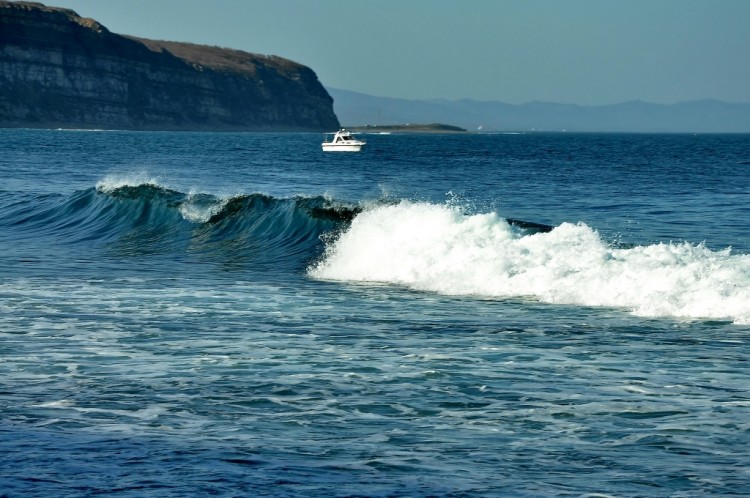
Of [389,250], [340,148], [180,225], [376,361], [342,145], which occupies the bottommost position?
[376,361]

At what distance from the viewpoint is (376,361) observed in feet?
40.6

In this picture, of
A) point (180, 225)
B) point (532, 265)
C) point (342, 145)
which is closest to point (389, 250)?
point (532, 265)

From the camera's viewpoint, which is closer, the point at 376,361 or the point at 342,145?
the point at 376,361

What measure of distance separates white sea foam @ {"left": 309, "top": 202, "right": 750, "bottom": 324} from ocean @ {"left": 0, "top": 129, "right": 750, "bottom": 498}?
0.06 m

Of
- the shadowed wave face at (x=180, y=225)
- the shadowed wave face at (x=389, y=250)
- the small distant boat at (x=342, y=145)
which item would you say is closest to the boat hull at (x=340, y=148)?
the small distant boat at (x=342, y=145)

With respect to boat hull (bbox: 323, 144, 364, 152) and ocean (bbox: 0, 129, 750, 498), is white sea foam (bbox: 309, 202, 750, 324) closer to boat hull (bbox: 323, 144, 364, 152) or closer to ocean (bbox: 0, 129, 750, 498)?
ocean (bbox: 0, 129, 750, 498)

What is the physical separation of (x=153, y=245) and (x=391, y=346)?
50.2ft

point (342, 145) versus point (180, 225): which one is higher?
point (342, 145)

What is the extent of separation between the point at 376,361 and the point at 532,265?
8.09m

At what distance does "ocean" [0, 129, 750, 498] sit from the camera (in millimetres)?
8414

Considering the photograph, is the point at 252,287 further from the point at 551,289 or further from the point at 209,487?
the point at 209,487

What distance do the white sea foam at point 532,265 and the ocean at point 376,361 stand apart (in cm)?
6

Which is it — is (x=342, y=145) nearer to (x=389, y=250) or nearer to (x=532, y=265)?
(x=389, y=250)

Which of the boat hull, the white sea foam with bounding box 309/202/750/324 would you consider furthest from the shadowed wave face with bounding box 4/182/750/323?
the boat hull
